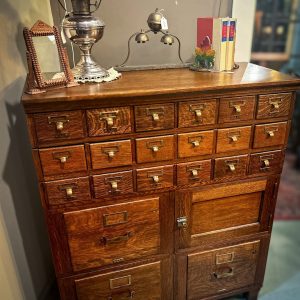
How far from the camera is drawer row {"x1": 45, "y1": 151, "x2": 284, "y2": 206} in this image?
1067 mm

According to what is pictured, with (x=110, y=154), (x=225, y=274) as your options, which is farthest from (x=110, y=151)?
(x=225, y=274)

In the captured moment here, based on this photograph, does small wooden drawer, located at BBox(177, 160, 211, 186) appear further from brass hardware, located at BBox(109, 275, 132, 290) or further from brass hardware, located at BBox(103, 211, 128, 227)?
brass hardware, located at BBox(109, 275, 132, 290)

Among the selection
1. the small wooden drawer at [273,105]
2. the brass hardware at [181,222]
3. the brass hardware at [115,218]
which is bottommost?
the brass hardware at [181,222]

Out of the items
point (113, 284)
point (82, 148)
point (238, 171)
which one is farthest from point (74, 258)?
point (238, 171)

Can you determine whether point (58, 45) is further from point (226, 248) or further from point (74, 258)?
point (226, 248)

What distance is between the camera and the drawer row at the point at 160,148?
3.34 feet

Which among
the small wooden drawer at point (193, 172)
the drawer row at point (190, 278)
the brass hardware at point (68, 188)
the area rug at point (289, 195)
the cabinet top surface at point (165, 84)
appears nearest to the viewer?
the cabinet top surface at point (165, 84)

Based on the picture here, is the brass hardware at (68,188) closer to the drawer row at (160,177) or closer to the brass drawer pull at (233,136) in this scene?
the drawer row at (160,177)

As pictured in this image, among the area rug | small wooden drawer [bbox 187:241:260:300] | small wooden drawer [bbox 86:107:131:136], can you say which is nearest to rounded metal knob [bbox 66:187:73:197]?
small wooden drawer [bbox 86:107:131:136]

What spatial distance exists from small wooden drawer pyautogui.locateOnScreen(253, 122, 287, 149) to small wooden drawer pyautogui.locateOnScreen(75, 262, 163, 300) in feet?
2.22

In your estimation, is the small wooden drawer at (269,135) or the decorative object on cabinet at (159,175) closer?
the decorative object on cabinet at (159,175)

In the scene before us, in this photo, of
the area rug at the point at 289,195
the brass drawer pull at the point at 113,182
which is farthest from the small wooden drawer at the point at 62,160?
the area rug at the point at 289,195

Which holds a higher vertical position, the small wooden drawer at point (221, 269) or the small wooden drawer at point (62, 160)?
the small wooden drawer at point (62, 160)

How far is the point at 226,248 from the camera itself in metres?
1.38
